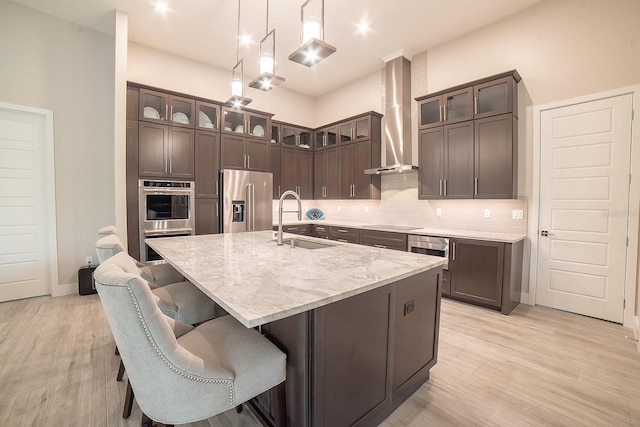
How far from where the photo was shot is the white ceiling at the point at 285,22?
10.8 feet

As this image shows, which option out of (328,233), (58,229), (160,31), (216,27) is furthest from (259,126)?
(58,229)

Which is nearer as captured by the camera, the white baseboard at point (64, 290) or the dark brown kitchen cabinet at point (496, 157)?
the dark brown kitchen cabinet at point (496, 157)

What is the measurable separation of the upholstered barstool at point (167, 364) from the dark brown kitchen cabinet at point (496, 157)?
325 cm

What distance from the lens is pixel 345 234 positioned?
4.76m

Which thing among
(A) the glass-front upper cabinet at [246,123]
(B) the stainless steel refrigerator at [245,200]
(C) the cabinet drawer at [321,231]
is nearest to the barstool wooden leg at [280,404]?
(B) the stainless steel refrigerator at [245,200]

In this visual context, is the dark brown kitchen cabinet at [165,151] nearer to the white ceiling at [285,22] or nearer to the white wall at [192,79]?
the white wall at [192,79]

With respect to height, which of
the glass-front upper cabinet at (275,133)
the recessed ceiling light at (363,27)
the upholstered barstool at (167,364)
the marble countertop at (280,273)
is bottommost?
the upholstered barstool at (167,364)

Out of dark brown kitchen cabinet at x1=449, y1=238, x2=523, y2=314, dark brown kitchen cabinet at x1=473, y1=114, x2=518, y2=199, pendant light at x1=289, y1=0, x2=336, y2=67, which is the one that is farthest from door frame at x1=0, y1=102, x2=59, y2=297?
dark brown kitchen cabinet at x1=473, y1=114, x2=518, y2=199

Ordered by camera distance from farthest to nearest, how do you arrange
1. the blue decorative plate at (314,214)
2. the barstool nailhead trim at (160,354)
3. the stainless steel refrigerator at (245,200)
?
1. the blue decorative plate at (314,214)
2. the stainless steel refrigerator at (245,200)
3. the barstool nailhead trim at (160,354)

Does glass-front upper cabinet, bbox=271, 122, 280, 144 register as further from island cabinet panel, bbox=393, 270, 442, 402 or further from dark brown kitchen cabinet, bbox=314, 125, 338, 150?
island cabinet panel, bbox=393, 270, 442, 402

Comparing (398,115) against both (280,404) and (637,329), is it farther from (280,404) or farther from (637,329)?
(280,404)

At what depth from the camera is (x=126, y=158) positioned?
3631mm

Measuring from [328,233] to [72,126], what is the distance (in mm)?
4047

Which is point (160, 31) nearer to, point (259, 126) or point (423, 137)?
point (259, 126)
